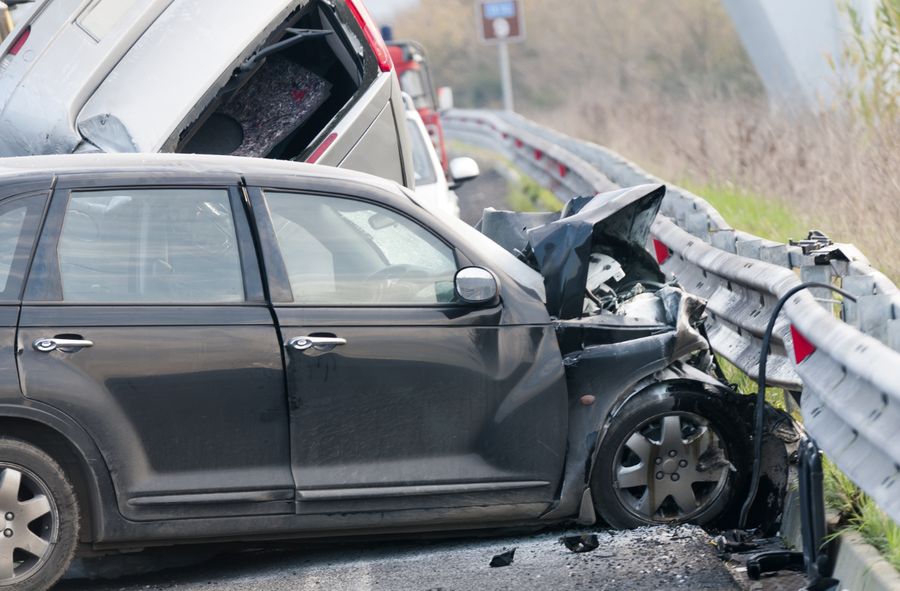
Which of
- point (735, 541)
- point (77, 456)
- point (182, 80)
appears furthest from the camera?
point (182, 80)

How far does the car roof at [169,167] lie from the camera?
5.61 m

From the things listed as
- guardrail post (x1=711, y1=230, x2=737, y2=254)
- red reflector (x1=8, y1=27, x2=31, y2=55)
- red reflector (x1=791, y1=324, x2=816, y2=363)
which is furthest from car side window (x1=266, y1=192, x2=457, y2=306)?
red reflector (x1=8, y1=27, x2=31, y2=55)

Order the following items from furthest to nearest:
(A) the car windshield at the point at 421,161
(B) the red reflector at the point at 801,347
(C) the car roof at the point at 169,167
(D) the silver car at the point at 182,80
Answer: (A) the car windshield at the point at 421,161
(D) the silver car at the point at 182,80
(C) the car roof at the point at 169,167
(B) the red reflector at the point at 801,347

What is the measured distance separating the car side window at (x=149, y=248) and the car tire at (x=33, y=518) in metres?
0.61

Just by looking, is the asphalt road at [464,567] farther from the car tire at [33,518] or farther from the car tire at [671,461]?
the car tire at [33,518]

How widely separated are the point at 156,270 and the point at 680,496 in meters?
2.28

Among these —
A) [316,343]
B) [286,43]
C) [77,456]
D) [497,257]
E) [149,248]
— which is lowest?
[77,456]

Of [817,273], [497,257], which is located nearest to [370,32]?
[497,257]

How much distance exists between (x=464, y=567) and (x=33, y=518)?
161 centimetres

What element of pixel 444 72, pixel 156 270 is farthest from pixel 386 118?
pixel 444 72

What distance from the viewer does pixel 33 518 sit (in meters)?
5.28

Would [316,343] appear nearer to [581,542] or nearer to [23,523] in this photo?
[23,523]

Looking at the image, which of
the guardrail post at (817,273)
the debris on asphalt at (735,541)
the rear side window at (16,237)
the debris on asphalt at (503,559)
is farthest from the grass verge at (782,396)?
the rear side window at (16,237)

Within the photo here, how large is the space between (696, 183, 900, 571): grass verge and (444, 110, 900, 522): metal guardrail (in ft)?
0.73
